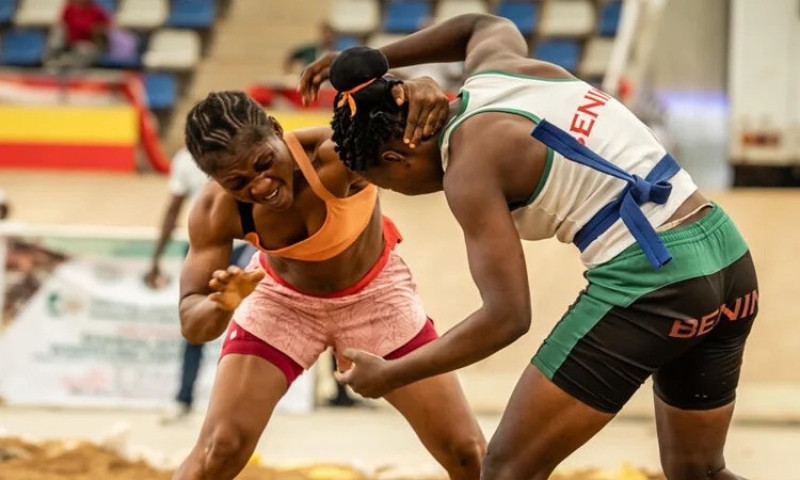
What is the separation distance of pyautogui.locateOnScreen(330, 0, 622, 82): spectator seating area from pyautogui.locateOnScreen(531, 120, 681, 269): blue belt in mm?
14147

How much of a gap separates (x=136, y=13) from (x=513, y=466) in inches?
676

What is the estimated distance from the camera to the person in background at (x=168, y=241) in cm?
793

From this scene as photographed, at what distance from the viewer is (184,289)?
4.52 m

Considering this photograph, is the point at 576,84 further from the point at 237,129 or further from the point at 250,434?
the point at 250,434

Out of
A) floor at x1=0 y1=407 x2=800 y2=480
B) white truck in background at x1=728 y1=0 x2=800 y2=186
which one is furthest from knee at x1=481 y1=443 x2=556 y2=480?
white truck in background at x1=728 y1=0 x2=800 y2=186

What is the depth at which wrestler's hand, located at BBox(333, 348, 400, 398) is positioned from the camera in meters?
3.75

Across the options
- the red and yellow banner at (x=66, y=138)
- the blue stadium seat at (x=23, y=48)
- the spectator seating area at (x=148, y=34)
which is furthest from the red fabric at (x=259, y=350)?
the blue stadium seat at (x=23, y=48)

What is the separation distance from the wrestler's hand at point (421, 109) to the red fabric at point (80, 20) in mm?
14374

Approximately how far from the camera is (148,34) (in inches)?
766

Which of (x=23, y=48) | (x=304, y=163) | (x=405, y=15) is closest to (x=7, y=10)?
(x=23, y=48)

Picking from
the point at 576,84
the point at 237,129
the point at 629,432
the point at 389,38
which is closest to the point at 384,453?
the point at 629,432

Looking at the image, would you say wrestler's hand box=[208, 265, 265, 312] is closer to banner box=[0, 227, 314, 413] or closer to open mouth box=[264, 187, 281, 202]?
open mouth box=[264, 187, 281, 202]

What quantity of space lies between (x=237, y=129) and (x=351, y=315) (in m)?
0.95

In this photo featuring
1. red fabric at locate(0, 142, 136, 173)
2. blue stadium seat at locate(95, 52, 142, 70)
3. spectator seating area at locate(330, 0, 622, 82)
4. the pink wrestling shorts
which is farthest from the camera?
spectator seating area at locate(330, 0, 622, 82)
